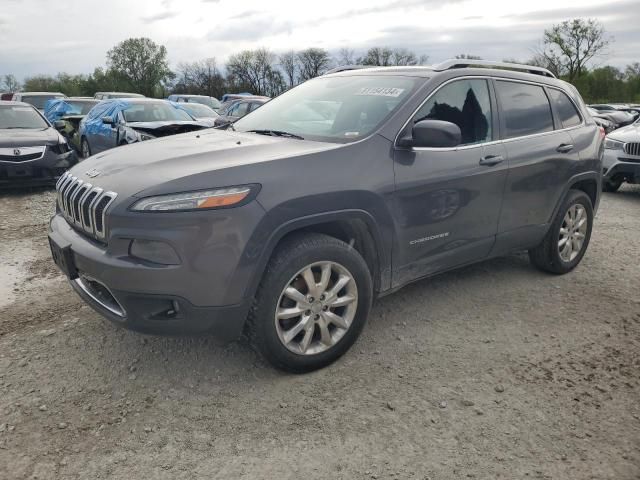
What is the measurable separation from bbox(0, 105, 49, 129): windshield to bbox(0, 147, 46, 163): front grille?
1.23 meters

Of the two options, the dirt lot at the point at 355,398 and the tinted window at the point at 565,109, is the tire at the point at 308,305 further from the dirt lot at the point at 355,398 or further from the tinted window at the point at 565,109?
the tinted window at the point at 565,109

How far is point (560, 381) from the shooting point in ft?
9.89

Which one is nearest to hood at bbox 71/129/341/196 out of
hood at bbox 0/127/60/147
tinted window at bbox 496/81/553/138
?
tinted window at bbox 496/81/553/138

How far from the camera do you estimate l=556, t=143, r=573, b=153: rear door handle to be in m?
4.31

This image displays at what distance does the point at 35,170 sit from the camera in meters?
7.96

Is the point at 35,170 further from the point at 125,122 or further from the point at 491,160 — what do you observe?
the point at 491,160

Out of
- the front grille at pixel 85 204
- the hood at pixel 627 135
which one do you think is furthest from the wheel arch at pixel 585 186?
the hood at pixel 627 135

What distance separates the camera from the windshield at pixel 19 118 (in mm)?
8870

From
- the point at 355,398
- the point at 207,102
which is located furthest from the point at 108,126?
the point at 207,102

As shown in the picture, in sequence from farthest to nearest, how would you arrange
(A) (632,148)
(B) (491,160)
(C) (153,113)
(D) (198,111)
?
(D) (198,111), (C) (153,113), (A) (632,148), (B) (491,160)

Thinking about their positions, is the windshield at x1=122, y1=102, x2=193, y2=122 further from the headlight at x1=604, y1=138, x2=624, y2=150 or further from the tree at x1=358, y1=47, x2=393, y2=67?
the tree at x1=358, y1=47, x2=393, y2=67

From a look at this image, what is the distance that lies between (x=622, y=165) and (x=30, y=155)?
9.47 m

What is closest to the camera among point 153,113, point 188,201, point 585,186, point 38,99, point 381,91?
→ point 188,201

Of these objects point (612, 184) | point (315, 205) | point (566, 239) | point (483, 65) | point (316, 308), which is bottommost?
point (612, 184)
